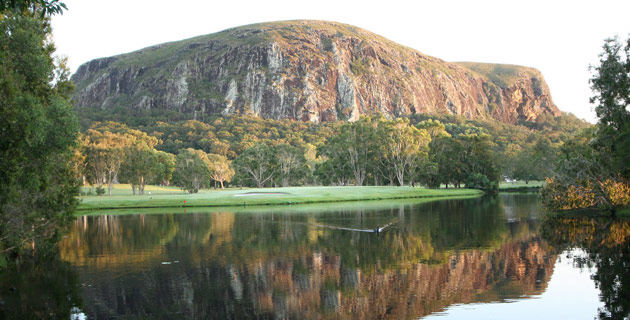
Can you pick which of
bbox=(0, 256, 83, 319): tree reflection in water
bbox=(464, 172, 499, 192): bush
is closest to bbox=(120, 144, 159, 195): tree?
bbox=(464, 172, 499, 192): bush

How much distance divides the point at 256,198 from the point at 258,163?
3989 centimetres

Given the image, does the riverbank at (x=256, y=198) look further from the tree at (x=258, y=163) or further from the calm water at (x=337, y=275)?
the calm water at (x=337, y=275)

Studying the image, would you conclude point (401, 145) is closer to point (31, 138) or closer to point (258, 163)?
point (258, 163)

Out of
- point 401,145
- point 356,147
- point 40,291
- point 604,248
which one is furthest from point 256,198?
point 40,291

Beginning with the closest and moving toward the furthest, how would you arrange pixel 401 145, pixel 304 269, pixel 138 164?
pixel 304 269 < pixel 138 164 < pixel 401 145

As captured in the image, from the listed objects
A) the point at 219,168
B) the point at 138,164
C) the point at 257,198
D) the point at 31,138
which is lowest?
the point at 257,198

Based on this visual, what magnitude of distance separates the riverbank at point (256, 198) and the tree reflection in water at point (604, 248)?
3823cm

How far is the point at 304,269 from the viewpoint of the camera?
22.3m

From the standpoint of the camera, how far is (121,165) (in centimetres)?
9288

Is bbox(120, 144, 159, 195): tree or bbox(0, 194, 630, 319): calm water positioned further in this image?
bbox(120, 144, 159, 195): tree

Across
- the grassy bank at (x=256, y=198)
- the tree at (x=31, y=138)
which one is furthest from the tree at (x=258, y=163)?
the tree at (x=31, y=138)

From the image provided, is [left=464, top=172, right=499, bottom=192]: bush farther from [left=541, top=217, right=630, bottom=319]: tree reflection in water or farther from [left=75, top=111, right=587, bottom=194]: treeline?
[left=541, top=217, right=630, bottom=319]: tree reflection in water

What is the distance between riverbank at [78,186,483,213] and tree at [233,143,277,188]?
95.4 ft

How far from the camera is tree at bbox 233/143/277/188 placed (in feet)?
368
